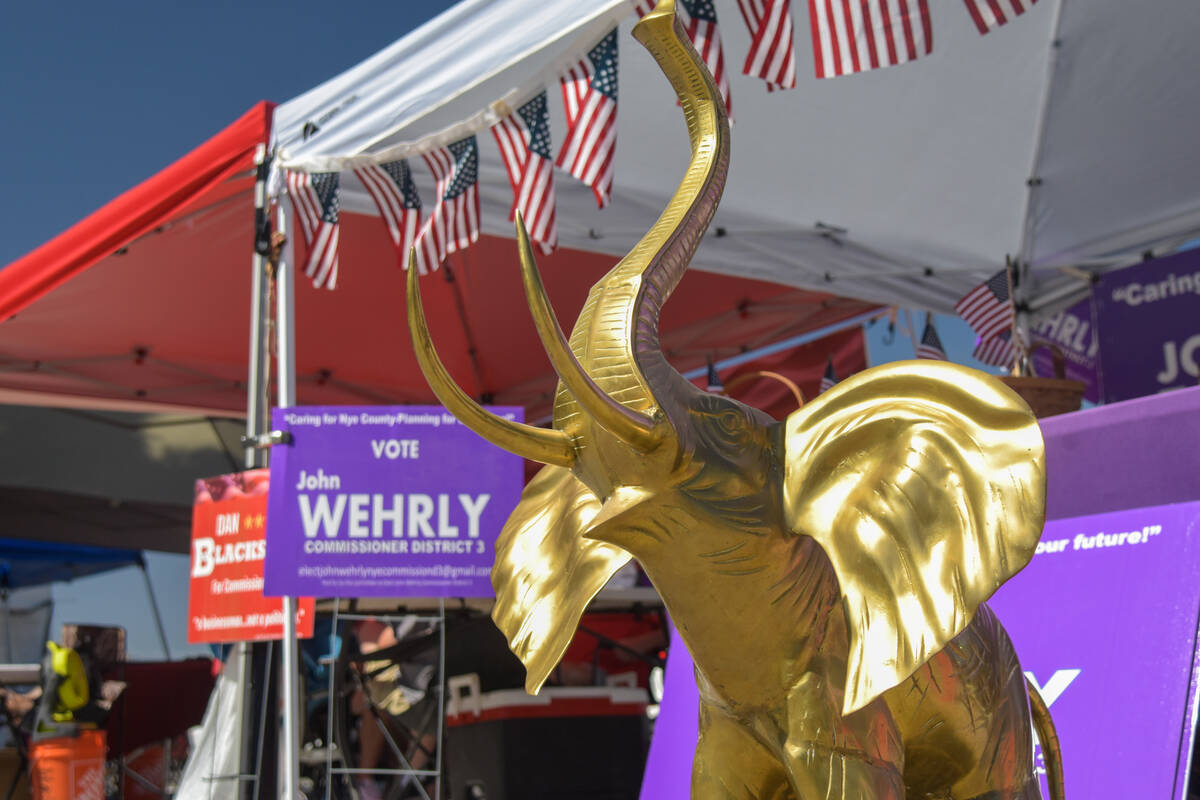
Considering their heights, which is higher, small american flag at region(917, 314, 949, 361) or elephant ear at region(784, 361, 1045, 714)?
small american flag at region(917, 314, 949, 361)

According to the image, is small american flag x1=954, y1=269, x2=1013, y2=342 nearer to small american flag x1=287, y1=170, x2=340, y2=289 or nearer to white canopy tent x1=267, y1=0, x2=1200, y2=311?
white canopy tent x1=267, y1=0, x2=1200, y2=311

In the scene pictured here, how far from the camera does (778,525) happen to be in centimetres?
112

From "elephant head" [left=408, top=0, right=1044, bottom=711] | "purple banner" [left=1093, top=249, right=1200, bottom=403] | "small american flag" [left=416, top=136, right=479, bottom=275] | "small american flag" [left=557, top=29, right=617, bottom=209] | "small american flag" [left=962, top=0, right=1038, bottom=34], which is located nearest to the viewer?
"elephant head" [left=408, top=0, right=1044, bottom=711]

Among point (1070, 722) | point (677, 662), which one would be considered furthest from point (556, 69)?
point (1070, 722)

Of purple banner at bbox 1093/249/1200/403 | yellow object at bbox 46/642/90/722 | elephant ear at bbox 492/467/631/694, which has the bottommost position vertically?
yellow object at bbox 46/642/90/722

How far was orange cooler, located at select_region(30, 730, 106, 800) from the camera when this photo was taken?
434 centimetres

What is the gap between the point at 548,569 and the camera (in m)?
1.28

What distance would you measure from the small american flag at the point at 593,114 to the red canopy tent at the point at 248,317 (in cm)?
177

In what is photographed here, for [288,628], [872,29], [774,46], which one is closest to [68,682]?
[288,628]

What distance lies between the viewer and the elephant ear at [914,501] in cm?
99

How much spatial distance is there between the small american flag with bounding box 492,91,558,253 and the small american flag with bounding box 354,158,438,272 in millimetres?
390

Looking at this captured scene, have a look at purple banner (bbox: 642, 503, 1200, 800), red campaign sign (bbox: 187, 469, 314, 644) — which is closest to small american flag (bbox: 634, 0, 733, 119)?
purple banner (bbox: 642, 503, 1200, 800)

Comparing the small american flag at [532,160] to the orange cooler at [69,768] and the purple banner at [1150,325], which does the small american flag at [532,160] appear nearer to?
the purple banner at [1150,325]

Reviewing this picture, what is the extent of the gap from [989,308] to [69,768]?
4.41 m
